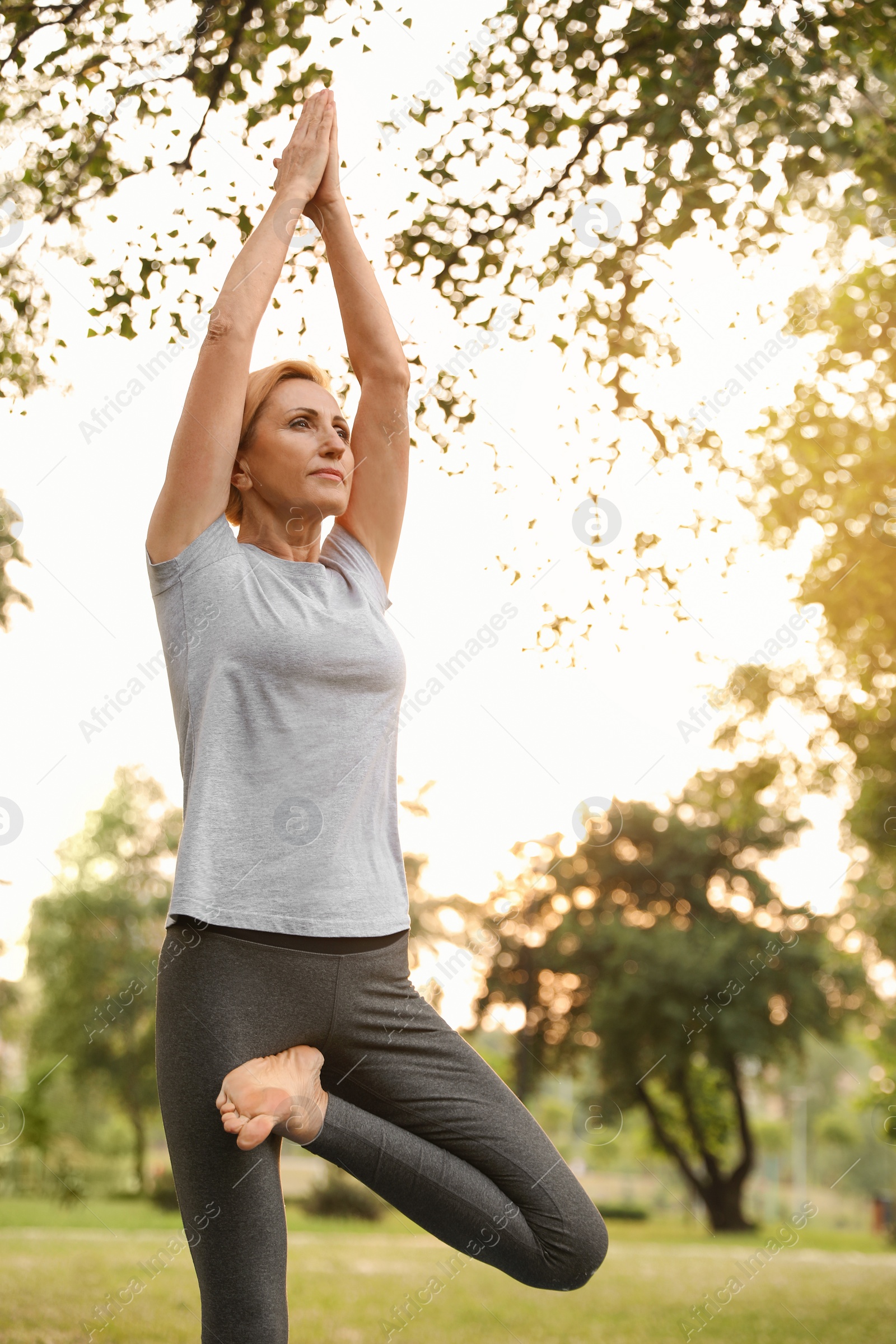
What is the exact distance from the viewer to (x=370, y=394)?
8.93 feet

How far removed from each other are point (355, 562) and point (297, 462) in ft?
0.89

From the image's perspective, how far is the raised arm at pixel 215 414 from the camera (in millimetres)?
2162

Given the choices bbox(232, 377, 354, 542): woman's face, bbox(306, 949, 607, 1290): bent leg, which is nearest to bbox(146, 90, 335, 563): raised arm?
bbox(232, 377, 354, 542): woman's face

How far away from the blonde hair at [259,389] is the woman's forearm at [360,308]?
0.40 ft

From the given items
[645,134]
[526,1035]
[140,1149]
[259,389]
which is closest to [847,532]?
[645,134]

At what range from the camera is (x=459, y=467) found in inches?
197

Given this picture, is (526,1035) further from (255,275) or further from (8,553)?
(255,275)

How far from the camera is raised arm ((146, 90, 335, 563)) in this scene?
7.09ft

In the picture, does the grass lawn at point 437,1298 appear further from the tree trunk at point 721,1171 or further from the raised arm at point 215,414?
the tree trunk at point 721,1171

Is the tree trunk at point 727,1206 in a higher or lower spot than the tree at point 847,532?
lower

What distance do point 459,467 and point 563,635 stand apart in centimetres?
94

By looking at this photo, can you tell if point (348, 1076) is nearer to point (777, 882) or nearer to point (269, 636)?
point (269, 636)

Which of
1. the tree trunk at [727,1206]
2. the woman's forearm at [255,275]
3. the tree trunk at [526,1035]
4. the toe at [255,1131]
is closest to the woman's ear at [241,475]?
the woman's forearm at [255,275]

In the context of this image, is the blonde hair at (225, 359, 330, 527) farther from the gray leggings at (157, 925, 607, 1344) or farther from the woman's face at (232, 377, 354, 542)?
the gray leggings at (157, 925, 607, 1344)
